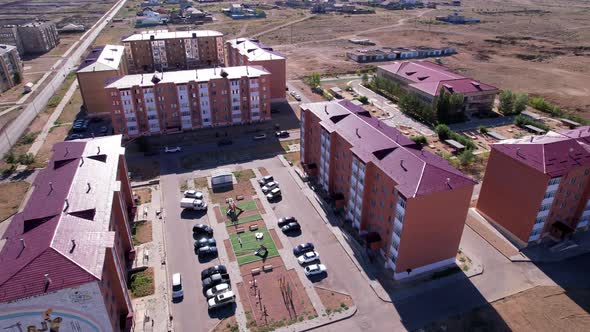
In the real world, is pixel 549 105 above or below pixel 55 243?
below

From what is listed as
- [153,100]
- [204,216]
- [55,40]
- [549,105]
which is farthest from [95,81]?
[549,105]

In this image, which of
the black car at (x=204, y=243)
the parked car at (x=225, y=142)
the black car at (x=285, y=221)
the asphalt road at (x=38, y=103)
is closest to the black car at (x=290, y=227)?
the black car at (x=285, y=221)

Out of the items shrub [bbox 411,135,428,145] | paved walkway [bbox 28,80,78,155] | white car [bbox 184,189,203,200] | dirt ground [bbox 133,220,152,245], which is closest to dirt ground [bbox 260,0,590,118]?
shrub [bbox 411,135,428,145]

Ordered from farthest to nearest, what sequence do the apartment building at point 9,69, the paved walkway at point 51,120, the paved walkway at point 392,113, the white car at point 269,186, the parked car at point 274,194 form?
the apartment building at point 9,69, the paved walkway at point 392,113, the paved walkway at point 51,120, the white car at point 269,186, the parked car at point 274,194

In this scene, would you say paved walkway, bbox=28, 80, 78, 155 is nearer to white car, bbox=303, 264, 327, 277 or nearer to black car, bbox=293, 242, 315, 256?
Answer: black car, bbox=293, 242, 315, 256

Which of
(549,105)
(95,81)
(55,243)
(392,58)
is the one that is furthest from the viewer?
(392,58)

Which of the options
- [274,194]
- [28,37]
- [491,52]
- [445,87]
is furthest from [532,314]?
[28,37]

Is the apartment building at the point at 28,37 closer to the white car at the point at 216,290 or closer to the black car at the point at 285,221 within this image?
the black car at the point at 285,221

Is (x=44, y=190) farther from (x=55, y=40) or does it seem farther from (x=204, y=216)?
(x=55, y=40)
